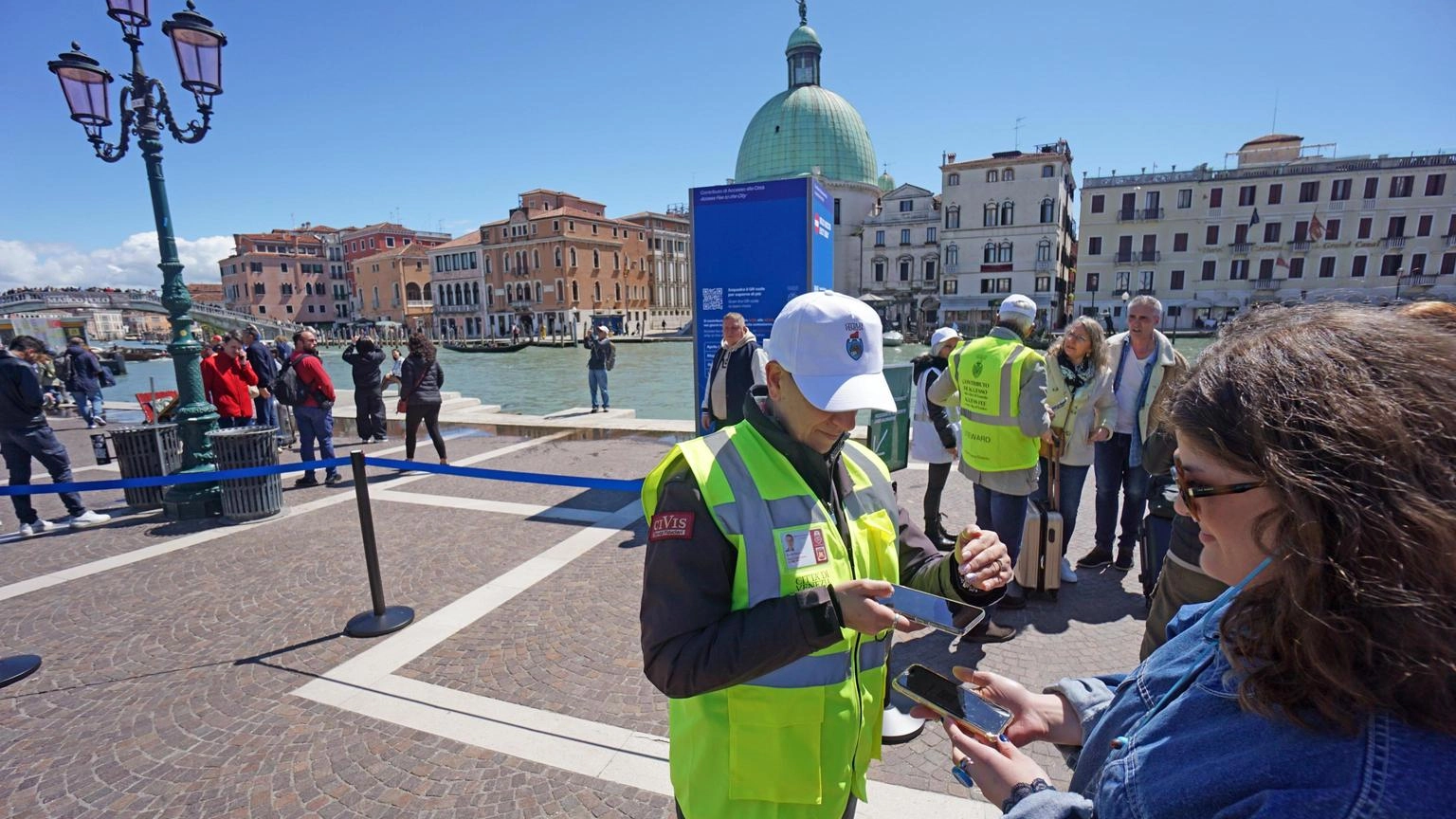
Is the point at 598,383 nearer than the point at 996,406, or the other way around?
the point at 996,406

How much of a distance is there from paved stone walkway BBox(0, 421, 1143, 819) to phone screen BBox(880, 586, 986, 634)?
1723 mm

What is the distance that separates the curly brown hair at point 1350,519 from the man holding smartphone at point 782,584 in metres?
0.73

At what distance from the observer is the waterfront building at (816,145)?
64.6 meters

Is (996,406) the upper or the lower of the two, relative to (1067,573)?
upper

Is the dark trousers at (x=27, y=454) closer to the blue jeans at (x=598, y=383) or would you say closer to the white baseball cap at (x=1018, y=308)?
the blue jeans at (x=598, y=383)

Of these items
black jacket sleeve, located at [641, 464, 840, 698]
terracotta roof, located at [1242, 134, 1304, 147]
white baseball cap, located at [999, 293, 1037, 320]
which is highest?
terracotta roof, located at [1242, 134, 1304, 147]

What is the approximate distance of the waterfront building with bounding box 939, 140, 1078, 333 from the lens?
57.1m

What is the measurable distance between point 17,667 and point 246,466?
311 centimetres

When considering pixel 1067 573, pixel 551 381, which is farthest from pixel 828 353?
pixel 551 381

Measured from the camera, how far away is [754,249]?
6.65m

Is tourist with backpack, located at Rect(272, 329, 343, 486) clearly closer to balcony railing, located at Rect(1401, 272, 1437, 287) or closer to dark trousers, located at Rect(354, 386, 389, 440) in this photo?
dark trousers, located at Rect(354, 386, 389, 440)

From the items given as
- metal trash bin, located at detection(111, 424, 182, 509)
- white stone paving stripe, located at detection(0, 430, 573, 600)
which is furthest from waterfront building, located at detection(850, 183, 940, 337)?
metal trash bin, located at detection(111, 424, 182, 509)

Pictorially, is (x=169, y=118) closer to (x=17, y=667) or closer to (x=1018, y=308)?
(x=17, y=667)

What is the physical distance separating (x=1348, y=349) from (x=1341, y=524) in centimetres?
24
